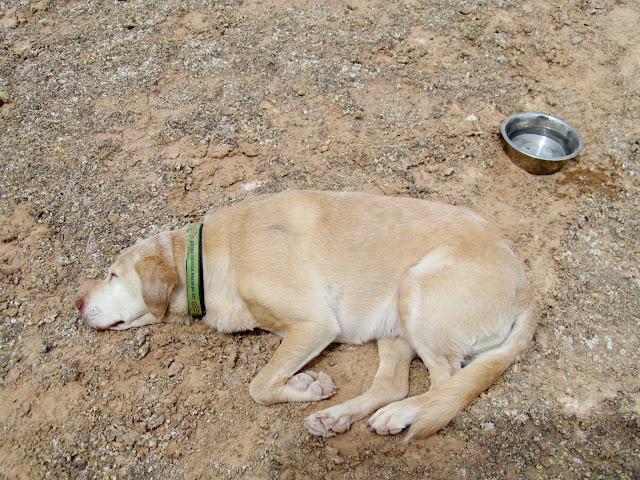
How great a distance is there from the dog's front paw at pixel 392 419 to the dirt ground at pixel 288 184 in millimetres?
96

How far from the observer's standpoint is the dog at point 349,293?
348 cm

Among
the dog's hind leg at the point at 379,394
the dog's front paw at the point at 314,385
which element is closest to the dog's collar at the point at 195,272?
the dog's front paw at the point at 314,385

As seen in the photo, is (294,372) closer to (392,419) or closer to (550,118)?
(392,419)

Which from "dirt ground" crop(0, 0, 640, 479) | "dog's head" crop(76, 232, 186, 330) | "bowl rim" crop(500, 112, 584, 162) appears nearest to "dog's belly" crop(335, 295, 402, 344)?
"dirt ground" crop(0, 0, 640, 479)

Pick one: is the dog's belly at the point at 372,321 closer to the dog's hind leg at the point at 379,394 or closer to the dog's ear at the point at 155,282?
the dog's hind leg at the point at 379,394

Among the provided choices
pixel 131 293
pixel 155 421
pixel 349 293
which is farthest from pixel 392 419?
pixel 131 293

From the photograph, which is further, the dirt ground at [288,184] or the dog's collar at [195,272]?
the dog's collar at [195,272]

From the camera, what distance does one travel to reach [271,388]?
137 inches

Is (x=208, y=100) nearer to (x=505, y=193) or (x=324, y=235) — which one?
(x=324, y=235)

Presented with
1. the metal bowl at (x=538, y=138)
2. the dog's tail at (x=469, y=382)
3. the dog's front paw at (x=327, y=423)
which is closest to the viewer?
the dog's tail at (x=469, y=382)

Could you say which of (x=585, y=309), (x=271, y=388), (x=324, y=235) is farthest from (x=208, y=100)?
(x=585, y=309)

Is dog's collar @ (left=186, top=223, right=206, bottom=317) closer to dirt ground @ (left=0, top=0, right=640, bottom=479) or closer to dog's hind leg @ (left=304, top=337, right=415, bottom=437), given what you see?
dirt ground @ (left=0, top=0, right=640, bottom=479)

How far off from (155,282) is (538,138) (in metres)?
4.38

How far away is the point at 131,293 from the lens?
3.76m
